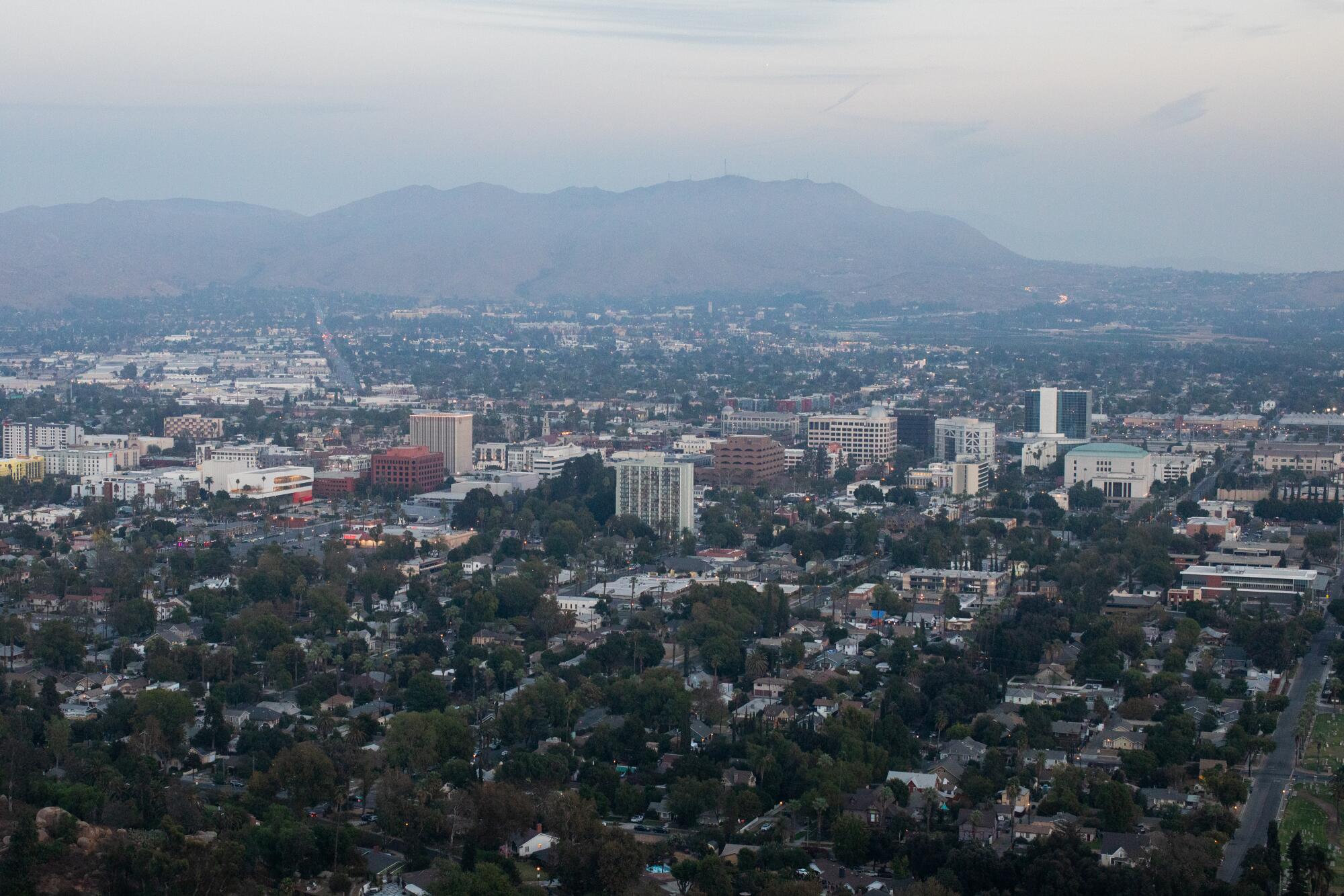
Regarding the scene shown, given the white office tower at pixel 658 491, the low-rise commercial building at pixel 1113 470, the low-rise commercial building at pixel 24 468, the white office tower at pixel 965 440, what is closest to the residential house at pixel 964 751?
the white office tower at pixel 658 491

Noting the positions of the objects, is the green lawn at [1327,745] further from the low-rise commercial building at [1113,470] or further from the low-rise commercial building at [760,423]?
the low-rise commercial building at [760,423]

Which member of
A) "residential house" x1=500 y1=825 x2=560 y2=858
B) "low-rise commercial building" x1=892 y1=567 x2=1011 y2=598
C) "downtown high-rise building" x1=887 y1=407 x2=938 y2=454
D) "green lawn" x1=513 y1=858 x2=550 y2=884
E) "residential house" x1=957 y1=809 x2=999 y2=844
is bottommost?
"green lawn" x1=513 y1=858 x2=550 y2=884

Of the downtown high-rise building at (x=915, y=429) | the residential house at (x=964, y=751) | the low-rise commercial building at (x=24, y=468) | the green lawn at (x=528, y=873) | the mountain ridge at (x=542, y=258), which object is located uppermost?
the mountain ridge at (x=542, y=258)

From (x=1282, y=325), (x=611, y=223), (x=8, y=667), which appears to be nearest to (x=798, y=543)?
(x=8, y=667)

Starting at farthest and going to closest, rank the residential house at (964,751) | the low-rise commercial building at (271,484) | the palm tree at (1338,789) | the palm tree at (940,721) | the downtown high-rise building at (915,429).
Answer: the downtown high-rise building at (915,429) → the low-rise commercial building at (271,484) → the palm tree at (940,721) → the residential house at (964,751) → the palm tree at (1338,789)

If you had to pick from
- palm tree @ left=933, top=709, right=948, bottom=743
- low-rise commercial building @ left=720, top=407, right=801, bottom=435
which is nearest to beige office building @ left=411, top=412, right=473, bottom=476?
low-rise commercial building @ left=720, top=407, right=801, bottom=435

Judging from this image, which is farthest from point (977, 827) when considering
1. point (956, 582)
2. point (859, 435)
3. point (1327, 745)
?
point (859, 435)

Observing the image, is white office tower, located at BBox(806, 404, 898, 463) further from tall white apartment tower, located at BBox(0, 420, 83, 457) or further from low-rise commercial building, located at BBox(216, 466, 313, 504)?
tall white apartment tower, located at BBox(0, 420, 83, 457)
